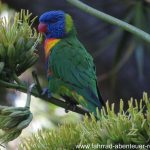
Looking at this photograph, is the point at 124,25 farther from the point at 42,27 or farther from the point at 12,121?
the point at 42,27

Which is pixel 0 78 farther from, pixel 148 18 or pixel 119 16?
pixel 119 16

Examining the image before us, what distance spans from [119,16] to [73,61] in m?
1.40

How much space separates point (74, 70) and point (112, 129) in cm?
67

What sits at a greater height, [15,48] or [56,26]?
[15,48]

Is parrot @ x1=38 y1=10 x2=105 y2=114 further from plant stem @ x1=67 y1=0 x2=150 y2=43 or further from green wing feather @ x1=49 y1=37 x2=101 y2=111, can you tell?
plant stem @ x1=67 y1=0 x2=150 y2=43

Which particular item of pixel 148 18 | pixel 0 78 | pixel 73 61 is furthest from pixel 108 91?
pixel 0 78

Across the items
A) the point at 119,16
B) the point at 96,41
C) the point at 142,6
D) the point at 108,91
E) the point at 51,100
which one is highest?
the point at 51,100

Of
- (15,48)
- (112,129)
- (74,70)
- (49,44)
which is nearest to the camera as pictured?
(112,129)

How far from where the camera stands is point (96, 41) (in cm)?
337

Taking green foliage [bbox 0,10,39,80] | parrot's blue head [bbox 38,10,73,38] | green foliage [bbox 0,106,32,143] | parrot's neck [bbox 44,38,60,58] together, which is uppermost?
green foliage [bbox 0,10,39,80]

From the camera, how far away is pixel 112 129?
1.06m

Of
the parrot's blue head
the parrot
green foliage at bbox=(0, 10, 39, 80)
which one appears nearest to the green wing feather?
the parrot

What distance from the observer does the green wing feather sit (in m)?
1.59

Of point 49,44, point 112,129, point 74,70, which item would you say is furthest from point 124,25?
point 49,44
